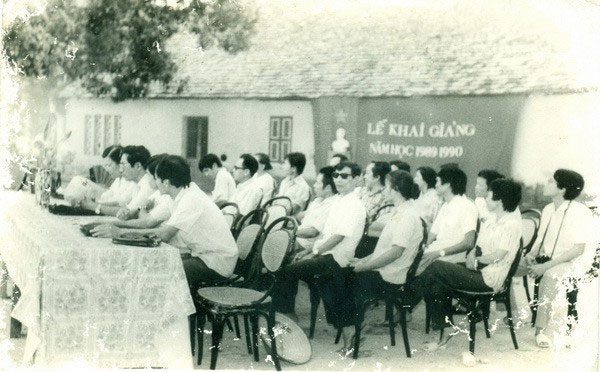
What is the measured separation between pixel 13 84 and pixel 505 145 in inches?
203

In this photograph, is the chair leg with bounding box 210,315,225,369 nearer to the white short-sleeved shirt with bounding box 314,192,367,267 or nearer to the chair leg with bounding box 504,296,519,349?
the white short-sleeved shirt with bounding box 314,192,367,267

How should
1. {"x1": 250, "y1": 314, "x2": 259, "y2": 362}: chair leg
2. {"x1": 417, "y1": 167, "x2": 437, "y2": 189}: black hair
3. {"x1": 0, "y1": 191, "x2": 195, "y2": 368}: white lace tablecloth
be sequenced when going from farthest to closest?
{"x1": 417, "y1": 167, "x2": 437, "y2": 189}: black hair, {"x1": 250, "y1": 314, "x2": 259, "y2": 362}: chair leg, {"x1": 0, "y1": 191, "x2": 195, "y2": 368}: white lace tablecloth

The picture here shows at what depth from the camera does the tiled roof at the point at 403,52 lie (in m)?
4.56

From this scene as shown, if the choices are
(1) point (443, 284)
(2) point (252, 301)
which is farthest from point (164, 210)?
(1) point (443, 284)

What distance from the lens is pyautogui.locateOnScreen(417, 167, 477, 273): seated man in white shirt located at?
4824mm

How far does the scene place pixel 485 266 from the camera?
14.5 feet

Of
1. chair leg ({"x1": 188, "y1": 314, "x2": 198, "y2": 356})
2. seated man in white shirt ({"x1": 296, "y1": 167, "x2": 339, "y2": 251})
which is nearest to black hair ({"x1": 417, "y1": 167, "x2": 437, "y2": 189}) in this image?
seated man in white shirt ({"x1": 296, "y1": 167, "x2": 339, "y2": 251})

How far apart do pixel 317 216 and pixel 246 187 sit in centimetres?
161

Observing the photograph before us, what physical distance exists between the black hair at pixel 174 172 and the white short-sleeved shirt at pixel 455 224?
6.18 feet

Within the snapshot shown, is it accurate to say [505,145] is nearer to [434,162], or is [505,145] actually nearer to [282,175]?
[434,162]

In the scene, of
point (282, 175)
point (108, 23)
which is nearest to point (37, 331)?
point (108, 23)

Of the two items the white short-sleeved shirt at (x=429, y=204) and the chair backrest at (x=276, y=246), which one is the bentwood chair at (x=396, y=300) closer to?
the chair backrest at (x=276, y=246)

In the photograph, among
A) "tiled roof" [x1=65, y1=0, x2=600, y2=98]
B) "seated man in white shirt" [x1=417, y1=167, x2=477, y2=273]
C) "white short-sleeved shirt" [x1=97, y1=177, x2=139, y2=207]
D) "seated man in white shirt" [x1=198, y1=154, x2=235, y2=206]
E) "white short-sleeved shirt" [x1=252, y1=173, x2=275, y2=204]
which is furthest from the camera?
"seated man in white shirt" [x1=198, y1=154, x2=235, y2=206]

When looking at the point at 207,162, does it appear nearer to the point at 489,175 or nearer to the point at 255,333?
the point at 489,175
